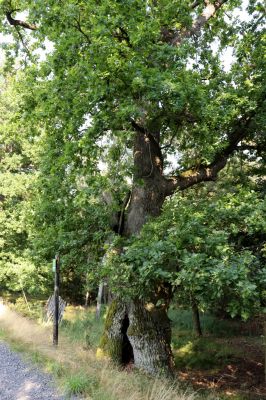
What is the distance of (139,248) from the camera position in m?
6.98

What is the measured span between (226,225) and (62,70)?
444 cm

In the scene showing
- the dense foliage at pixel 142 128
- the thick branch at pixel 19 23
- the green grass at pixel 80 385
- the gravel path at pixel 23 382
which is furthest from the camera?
the thick branch at pixel 19 23

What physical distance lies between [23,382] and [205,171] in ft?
22.1

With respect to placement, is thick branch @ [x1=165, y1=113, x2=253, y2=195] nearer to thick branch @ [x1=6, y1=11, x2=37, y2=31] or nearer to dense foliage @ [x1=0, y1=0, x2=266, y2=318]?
dense foliage @ [x1=0, y1=0, x2=266, y2=318]

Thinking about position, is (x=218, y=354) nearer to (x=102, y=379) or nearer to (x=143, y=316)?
(x=143, y=316)

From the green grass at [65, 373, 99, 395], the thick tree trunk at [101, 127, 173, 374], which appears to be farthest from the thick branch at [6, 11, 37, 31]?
the green grass at [65, 373, 99, 395]

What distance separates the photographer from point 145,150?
10.0m

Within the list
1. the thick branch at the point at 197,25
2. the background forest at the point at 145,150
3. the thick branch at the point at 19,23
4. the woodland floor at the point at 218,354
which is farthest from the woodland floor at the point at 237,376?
the thick branch at the point at 19,23

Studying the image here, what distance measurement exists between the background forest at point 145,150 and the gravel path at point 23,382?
202cm

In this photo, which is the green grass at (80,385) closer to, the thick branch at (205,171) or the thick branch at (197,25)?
the thick branch at (205,171)

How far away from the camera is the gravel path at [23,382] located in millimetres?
5609

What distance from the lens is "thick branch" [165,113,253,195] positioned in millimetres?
10109

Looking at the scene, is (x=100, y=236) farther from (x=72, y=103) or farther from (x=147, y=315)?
(x=72, y=103)

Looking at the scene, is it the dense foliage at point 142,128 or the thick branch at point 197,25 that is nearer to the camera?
the dense foliage at point 142,128
